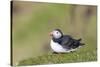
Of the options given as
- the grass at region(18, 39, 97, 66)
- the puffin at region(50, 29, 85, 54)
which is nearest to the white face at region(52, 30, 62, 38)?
the puffin at region(50, 29, 85, 54)

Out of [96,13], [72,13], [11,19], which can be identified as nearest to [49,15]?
[72,13]

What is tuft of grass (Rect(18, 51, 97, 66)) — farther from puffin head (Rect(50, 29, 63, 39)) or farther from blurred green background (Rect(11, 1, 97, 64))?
puffin head (Rect(50, 29, 63, 39))

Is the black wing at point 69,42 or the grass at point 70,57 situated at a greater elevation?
the black wing at point 69,42

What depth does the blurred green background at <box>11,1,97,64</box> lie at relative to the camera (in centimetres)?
213

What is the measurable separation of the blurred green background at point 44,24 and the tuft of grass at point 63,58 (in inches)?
1.5

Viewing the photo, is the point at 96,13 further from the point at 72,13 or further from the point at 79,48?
the point at 79,48

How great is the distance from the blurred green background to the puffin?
0.05m

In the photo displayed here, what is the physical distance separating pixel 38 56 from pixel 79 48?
1.68 ft

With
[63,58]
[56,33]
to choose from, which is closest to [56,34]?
[56,33]

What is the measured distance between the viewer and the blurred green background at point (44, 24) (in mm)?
2127

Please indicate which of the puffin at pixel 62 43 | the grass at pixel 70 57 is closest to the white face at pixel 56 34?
the puffin at pixel 62 43

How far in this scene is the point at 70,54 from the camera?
2.30m

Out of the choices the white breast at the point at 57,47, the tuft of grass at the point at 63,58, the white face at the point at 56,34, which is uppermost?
the white face at the point at 56,34

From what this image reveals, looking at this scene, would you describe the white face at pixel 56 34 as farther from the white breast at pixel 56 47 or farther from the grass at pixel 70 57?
the grass at pixel 70 57
